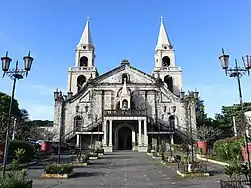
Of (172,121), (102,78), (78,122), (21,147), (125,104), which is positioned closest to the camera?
(21,147)

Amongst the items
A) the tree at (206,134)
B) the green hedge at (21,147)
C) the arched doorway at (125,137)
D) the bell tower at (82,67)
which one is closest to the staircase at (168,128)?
the tree at (206,134)

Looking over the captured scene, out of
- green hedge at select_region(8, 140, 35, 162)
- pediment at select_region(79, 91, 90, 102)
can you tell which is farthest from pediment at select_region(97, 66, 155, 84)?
green hedge at select_region(8, 140, 35, 162)

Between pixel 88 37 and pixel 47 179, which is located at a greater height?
pixel 88 37

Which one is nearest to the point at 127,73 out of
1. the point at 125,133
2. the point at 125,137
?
the point at 125,133

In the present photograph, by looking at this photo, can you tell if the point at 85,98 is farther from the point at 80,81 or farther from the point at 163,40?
the point at 163,40

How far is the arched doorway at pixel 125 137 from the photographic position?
43625 mm

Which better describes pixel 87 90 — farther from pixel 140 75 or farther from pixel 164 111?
pixel 164 111

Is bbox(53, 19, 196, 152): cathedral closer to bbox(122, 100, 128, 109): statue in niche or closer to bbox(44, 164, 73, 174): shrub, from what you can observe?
bbox(122, 100, 128, 109): statue in niche

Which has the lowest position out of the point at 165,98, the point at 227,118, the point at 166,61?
the point at 227,118

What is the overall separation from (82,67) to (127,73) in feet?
29.8

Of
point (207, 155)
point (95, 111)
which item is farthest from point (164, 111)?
point (207, 155)

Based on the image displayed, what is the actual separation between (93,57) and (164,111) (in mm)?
18094

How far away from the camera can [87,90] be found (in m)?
45.7

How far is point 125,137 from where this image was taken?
1721 inches
